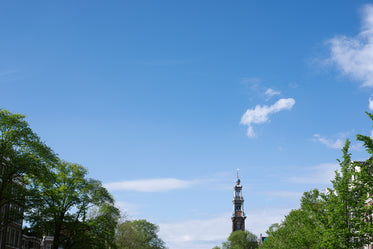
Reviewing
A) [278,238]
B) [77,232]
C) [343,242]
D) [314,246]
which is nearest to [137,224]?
[278,238]

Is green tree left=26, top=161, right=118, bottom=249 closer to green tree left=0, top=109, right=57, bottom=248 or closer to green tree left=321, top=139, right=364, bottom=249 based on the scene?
green tree left=0, top=109, right=57, bottom=248

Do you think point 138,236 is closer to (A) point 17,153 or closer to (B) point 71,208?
(B) point 71,208

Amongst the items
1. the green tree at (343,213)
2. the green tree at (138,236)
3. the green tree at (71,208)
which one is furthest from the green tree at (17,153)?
the green tree at (138,236)

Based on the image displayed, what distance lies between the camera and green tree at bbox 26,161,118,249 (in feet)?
226

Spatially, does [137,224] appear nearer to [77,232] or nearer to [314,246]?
[77,232]

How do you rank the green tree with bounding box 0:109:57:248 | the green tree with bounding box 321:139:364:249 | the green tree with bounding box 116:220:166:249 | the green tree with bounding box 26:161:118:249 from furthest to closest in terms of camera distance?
the green tree with bounding box 116:220:166:249 → the green tree with bounding box 26:161:118:249 → the green tree with bounding box 0:109:57:248 → the green tree with bounding box 321:139:364:249

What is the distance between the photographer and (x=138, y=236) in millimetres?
124312

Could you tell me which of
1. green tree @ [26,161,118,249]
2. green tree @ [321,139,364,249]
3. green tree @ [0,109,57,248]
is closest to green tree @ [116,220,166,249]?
green tree @ [26,161,118,249]

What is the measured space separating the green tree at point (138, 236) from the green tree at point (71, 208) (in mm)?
38010

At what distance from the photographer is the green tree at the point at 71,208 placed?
69.0 m

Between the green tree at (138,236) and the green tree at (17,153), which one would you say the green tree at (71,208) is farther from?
the green tree at (138,236)

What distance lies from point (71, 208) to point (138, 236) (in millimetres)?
53078

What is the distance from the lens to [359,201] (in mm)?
48812

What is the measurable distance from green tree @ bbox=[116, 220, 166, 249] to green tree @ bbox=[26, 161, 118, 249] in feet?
125
